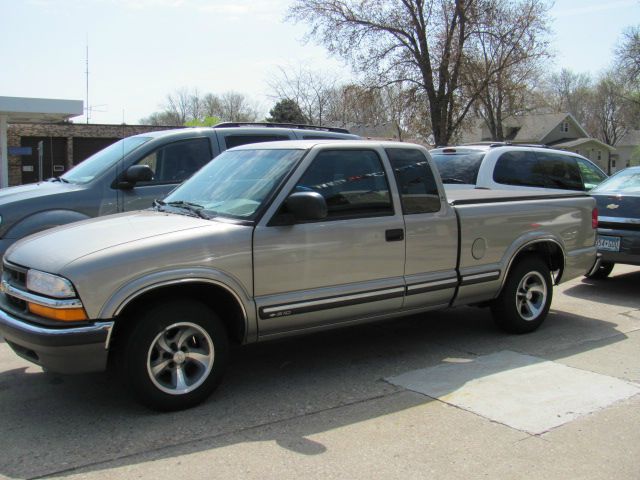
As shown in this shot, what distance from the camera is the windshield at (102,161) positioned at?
7.09m

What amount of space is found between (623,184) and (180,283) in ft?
23.8

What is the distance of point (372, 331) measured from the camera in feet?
20.7

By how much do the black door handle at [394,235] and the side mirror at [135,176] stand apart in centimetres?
312

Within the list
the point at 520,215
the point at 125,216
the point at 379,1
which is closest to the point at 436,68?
the point at 379,1

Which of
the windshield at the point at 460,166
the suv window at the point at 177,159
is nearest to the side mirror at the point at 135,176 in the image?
the suv window at the point at 177,159

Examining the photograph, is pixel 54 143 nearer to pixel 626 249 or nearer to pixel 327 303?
pixel 626 249

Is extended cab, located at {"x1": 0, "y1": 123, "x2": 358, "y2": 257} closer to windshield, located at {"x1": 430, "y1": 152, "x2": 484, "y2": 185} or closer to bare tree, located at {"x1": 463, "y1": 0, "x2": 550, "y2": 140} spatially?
windshield, located at {"x1": 430, "y1": 152, "x2": 484, "y2": 185}

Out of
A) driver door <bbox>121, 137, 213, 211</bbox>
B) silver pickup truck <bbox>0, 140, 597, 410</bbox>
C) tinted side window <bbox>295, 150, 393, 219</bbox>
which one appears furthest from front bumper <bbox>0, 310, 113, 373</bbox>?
driver door <bbox>121, 137, 213, 211</bbox>

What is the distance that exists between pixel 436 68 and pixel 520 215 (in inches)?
995

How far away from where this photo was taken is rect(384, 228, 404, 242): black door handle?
16.3ft

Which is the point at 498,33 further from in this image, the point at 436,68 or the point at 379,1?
the point at 379,1

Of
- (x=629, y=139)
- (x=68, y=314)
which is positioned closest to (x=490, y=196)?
(x=68, y=314)

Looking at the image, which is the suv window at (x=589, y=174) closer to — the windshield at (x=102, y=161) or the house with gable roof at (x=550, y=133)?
the windshield at (x=102, y=161)

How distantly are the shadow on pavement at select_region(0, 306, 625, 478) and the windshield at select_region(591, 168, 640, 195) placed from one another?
9.72 feet
